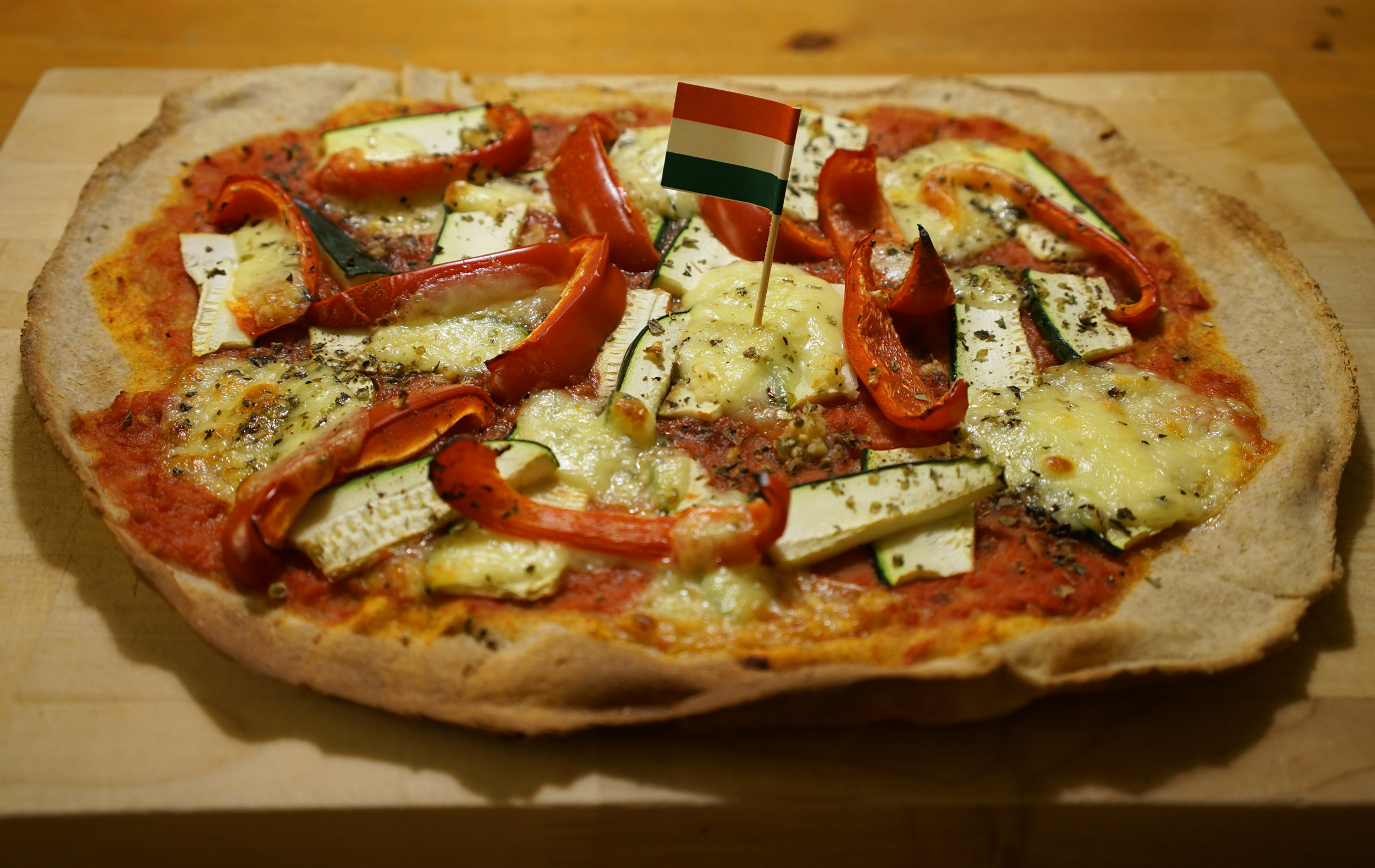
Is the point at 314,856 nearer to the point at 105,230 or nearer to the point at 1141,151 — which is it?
the point at 105,230

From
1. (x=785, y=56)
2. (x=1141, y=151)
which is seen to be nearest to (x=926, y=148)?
(x=1141, y=151)

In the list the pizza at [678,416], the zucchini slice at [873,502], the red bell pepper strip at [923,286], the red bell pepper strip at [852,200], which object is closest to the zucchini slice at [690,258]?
the pizza at [678,416]

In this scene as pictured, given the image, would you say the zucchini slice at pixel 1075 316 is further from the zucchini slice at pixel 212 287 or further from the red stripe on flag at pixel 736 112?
the zucchini slice at pixel 212 287

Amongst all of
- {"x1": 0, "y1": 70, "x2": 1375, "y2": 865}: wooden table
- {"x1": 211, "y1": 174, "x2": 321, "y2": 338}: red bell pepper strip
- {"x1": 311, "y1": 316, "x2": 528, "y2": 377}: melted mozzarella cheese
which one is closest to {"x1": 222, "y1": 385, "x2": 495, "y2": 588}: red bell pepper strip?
{"x1": 311, "y1": 316, "x2": 528, "y2": 377}: melted mozzarella cheese

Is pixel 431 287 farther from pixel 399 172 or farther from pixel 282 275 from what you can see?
pixel 399 172

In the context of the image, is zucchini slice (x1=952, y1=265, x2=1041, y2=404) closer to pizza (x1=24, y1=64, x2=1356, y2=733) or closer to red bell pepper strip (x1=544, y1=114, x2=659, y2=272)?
pizza (x1=24, y1=64, x2=1356, y2=733)

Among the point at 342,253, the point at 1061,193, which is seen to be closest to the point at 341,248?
the point at 342,253

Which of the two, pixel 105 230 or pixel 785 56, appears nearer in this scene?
pixel 105 230
